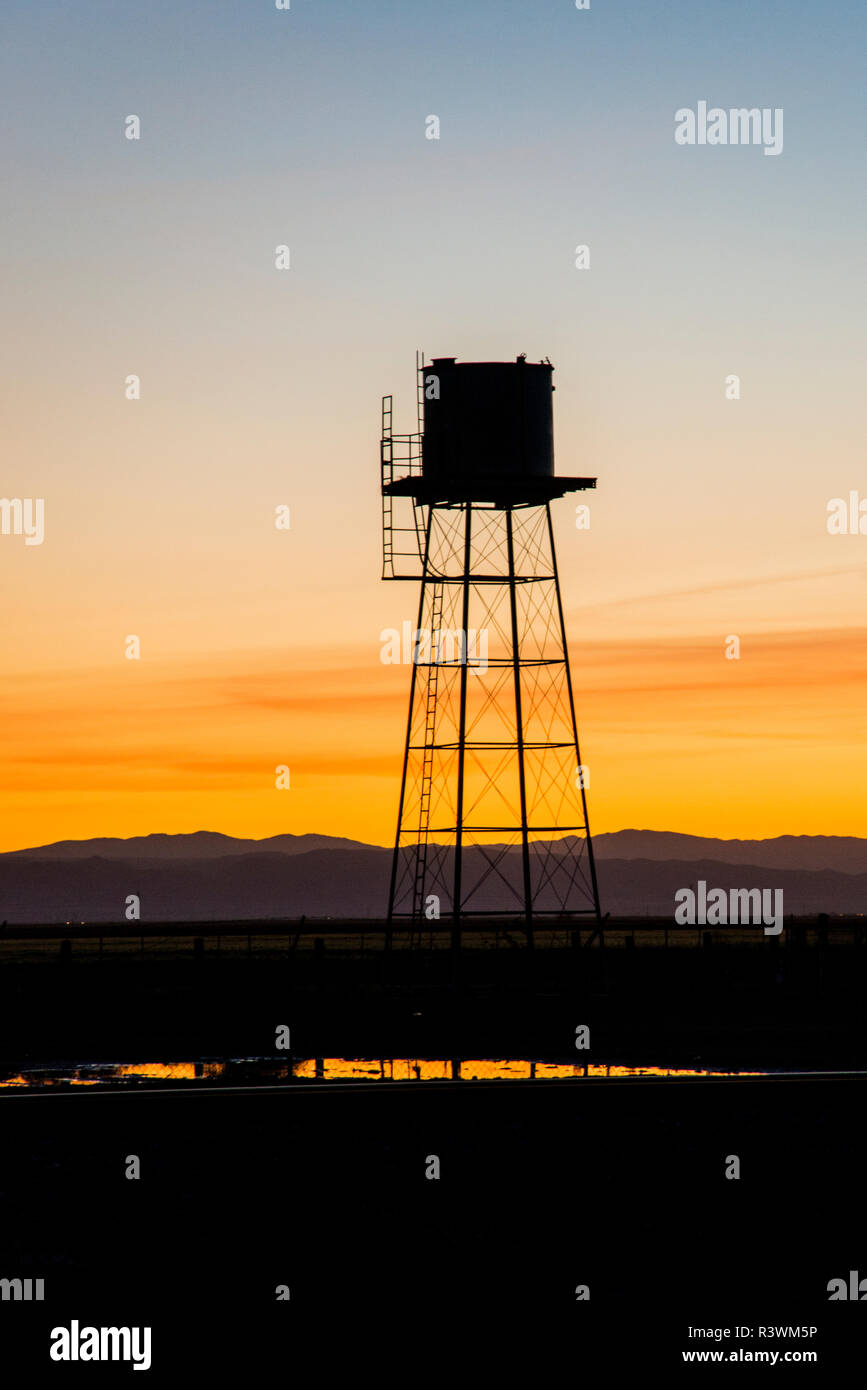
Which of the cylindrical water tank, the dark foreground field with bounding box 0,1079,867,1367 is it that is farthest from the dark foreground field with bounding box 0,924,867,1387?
the cylindrical water tank

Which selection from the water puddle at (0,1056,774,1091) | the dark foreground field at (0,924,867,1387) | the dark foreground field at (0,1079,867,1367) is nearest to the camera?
the dark foreground field at (0,924,867,1387)

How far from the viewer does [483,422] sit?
49500mm

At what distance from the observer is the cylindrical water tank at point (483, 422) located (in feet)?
162

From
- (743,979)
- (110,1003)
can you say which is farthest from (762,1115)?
(743,979)

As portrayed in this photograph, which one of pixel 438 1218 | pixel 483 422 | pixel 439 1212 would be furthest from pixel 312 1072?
pixel 483 422

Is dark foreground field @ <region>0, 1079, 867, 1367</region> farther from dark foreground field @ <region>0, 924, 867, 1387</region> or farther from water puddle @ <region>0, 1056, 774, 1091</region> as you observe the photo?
water puddle @ <region>0, 1056, 774, 1091</region>

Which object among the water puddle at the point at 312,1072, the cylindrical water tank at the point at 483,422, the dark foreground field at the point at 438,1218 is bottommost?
the dark foreground field at the point at 438,1218

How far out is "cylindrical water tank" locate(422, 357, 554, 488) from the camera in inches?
1944

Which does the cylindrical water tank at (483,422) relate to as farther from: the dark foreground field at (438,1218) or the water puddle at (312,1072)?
the dark foreground field at (438,1218)

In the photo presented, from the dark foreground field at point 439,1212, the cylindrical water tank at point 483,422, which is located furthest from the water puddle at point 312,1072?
the cylindrical water tank at point 483,422

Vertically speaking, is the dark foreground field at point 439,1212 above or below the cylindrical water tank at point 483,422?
below

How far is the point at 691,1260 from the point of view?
2133cm

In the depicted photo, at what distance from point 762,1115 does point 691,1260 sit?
886 centimetres
